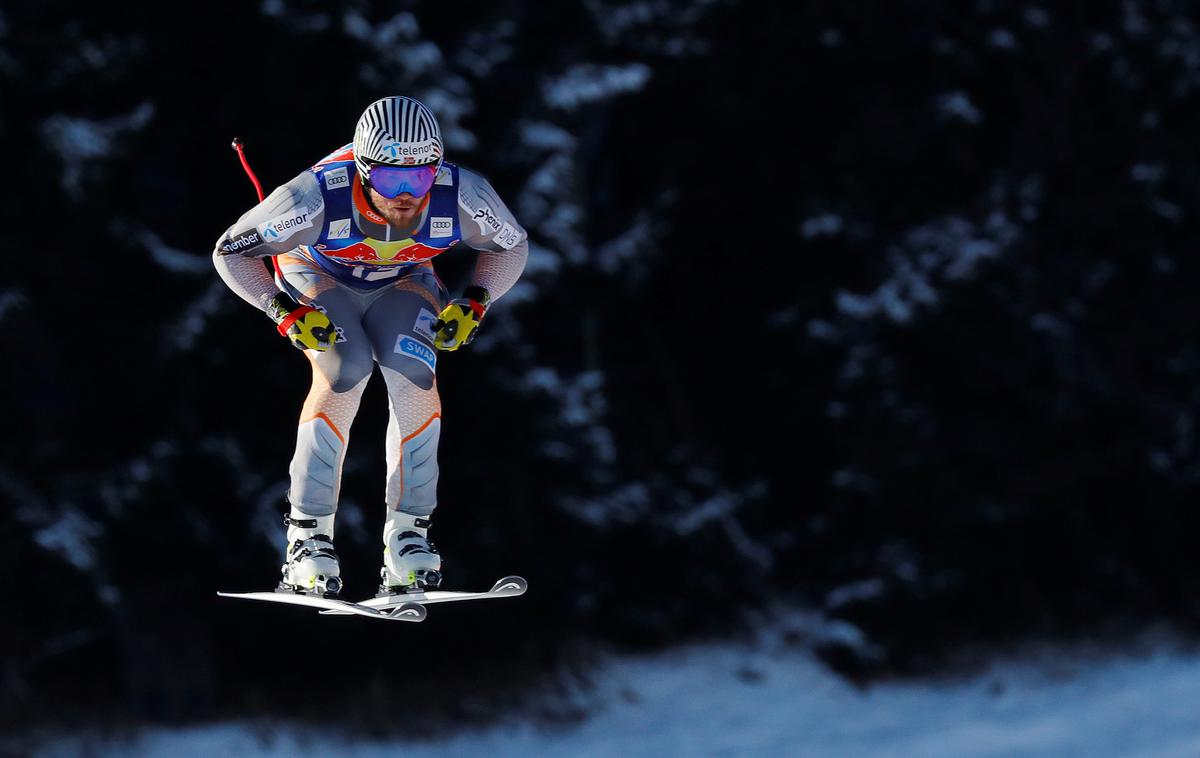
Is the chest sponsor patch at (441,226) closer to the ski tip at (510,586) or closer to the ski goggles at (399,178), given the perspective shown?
the ski goggles at (399,178)

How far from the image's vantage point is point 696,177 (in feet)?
80.8

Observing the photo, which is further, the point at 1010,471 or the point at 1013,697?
the point at 1013,697

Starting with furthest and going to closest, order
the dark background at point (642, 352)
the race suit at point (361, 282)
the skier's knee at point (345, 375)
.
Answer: the dark background at point (642, 352)
the skier's knee at point (345, 375)
the race suit at point (361, 282)

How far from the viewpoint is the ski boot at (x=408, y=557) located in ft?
22.2

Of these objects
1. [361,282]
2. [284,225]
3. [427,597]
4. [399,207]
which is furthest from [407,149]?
[427,597]

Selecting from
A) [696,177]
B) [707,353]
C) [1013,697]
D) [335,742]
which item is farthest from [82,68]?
[1013,697]

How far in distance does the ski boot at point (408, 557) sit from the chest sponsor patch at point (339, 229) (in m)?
1.11

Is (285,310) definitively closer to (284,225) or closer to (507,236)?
(284,225)

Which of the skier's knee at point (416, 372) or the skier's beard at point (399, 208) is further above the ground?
the skier's beard at point (399, 208)

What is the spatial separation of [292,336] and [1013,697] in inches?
853

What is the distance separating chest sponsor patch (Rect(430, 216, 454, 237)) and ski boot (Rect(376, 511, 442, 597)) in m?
1.12

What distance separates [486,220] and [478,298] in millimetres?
295

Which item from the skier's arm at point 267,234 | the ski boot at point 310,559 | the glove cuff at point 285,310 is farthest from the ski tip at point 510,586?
the skier's arm at point 267,234

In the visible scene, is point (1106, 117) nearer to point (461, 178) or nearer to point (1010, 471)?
point (1010, 471)
